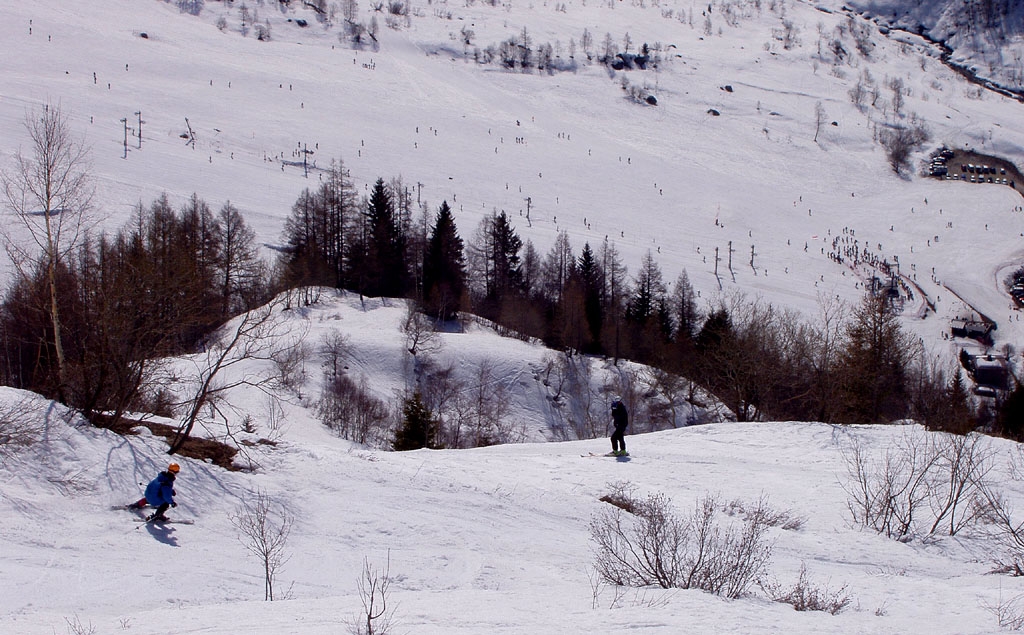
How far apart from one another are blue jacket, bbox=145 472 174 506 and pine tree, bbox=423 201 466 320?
44920 millimetres

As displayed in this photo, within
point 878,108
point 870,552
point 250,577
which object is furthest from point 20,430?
point 878,108

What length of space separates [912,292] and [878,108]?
98.3 metres

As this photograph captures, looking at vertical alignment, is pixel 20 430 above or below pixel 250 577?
above

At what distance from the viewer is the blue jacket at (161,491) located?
466 inches

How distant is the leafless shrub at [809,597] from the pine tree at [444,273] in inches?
1890

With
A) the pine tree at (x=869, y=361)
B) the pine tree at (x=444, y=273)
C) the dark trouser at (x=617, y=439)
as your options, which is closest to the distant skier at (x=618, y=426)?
the dark trouser at (x=617, y=439)

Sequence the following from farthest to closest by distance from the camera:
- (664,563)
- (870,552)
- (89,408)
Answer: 1. (89,408)
2. (870,552)
3. (664,563)

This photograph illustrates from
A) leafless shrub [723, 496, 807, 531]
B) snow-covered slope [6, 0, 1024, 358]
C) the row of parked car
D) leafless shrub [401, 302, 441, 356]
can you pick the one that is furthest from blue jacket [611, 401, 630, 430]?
the row of parked car

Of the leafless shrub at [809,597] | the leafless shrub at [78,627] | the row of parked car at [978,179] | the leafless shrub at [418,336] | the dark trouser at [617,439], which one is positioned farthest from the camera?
the row of parked car at [978,179]

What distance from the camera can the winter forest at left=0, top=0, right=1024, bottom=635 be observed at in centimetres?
1048

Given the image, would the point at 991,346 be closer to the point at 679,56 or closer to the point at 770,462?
the point at 770,462

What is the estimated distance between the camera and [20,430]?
41.6 feet

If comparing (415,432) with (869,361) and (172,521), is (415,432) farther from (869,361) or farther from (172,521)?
(869,361)

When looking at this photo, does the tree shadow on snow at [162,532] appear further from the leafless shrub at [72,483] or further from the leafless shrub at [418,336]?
the leafless shrub at [418,336]
